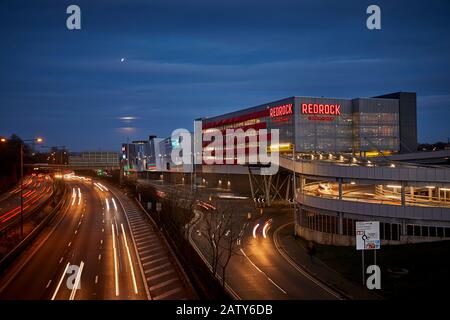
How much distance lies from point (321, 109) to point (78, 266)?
225 feet

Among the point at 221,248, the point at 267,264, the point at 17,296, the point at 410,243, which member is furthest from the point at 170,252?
the point at 410,243

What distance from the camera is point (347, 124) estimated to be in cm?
9162

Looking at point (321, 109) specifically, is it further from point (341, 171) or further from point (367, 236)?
point (367, 236)

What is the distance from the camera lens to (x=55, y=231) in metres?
45.3

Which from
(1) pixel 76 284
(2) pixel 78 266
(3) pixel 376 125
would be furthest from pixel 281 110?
(1) pixel 76 284

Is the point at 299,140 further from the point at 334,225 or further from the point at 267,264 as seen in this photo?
the point at 267,264

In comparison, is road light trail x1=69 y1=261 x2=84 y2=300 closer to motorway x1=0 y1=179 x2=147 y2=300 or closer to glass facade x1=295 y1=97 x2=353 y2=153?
motorway x1=0 y1=179 x2=147 y2=300

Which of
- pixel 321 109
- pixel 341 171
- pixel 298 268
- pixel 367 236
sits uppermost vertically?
pixel 321 109

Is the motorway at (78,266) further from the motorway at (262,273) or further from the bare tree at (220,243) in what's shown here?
the motorway at (262,273)

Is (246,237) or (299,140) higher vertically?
(299,140)

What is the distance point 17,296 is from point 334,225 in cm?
2331

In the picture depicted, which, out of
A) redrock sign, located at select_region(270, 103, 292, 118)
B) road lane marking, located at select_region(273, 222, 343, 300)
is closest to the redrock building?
redrock sign, located at select_region(270, 103, 292, 118)
